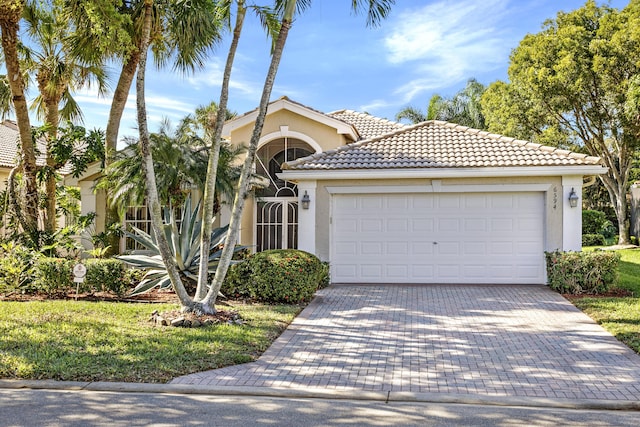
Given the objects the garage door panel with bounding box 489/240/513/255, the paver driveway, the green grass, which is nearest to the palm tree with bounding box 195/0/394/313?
the green grass

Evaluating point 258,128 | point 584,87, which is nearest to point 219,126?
point 258,128

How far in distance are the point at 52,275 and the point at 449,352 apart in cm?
860

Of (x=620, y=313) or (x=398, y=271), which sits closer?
(x=620, y=313)

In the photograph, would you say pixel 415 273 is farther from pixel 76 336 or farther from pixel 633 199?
pixel 633 199

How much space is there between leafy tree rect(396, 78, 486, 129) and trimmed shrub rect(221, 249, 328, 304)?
23.0 meters

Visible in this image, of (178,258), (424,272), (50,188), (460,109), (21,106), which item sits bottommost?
(424,272)

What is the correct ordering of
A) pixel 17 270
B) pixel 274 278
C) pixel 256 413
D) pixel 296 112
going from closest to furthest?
pixel 256 413 → pixel 274 278 → pixel 17 270 → pixel 296 112

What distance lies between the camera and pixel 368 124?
67.8 ft

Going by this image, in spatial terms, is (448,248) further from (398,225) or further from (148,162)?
(148,162)

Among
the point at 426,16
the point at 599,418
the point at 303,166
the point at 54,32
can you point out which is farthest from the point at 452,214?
the point at 54,32

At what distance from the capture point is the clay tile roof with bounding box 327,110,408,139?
19781 mm

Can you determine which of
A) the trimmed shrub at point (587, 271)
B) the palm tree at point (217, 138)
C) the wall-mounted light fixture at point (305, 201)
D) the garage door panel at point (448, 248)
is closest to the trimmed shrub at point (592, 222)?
the garage door panel at point (448, 248)

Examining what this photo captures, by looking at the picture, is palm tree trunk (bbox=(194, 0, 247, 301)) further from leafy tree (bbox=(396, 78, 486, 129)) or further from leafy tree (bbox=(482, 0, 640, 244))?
leafy tree (bbox=(396, 78, 486, 129))

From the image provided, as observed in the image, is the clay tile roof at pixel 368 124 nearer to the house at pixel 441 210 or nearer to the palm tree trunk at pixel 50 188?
the house at pixel 441 210
